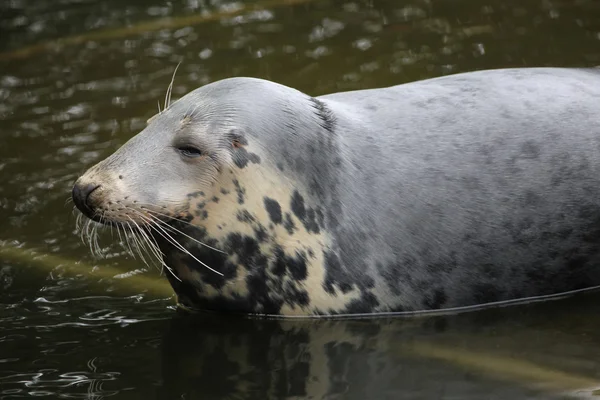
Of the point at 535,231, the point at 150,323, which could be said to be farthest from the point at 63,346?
the point at 535,231

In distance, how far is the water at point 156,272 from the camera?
14.2ft

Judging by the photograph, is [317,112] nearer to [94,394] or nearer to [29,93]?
[94,394]

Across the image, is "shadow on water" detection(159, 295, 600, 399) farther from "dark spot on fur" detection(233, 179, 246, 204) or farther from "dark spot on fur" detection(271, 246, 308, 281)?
"dark spot on fur" detection(233, 179, 246, 204)

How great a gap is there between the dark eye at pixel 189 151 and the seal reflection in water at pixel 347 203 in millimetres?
15

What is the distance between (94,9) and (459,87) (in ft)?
18.9

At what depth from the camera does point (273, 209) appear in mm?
4801

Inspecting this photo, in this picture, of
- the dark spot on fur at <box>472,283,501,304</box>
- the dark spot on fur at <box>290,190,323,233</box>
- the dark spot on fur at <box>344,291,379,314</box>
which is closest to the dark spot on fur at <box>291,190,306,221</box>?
the dark spot on fur at <box>290,190,323,233</box>

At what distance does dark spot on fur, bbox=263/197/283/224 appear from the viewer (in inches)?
189

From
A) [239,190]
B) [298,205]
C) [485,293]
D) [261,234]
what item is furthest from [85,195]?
[485,293]

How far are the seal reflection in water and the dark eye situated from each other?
2 centimetres

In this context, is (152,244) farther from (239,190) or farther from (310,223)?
(310,223)

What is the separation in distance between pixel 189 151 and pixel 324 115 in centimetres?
60

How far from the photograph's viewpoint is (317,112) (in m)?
4.98

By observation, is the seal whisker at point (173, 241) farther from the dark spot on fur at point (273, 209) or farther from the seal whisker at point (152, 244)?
the dark spot on fur at point (273, 209)
